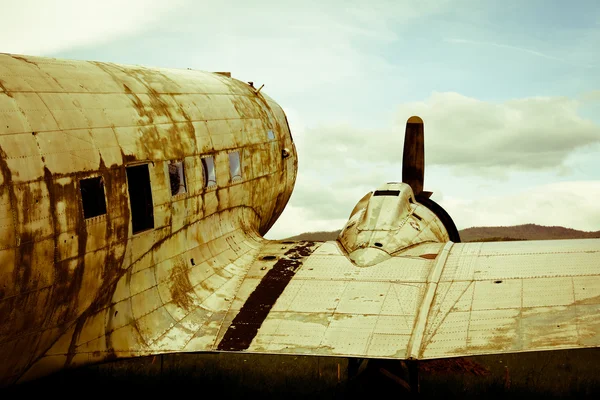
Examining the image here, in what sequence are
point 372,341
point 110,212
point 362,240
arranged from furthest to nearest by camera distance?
1. point 362,240
2. point 372,341
3. point 110,212

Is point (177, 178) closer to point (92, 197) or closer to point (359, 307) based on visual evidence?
point (92, 197)

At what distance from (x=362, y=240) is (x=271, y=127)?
4.79 m

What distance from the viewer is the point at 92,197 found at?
376 inches

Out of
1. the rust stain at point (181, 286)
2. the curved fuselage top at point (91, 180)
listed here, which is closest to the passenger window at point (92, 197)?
the curved fuselage top at point (91, 180)

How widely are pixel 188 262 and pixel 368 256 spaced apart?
10.4ft

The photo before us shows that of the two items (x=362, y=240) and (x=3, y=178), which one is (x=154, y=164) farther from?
(x=362, y=240)

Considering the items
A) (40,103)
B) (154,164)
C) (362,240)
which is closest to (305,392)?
(362,240)

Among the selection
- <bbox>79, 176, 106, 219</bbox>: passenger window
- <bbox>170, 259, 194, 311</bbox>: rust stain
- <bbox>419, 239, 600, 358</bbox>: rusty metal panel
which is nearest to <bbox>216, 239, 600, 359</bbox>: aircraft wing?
<bbox>419, 239, 600, 358</bbox>: rusty metal panel

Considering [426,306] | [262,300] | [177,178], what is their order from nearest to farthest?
1. [426,306]
2. [177,178]
3. [262,300]

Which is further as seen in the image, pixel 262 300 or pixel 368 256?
pixel 368 256

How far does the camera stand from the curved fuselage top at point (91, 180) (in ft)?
27.9

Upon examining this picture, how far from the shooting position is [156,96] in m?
12.0

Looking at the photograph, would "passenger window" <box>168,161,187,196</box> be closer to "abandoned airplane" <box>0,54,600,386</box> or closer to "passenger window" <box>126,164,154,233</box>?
"abandoned airplane" <box>0,54,600,386</box>

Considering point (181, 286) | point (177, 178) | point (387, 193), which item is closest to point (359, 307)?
point (181, 286)
